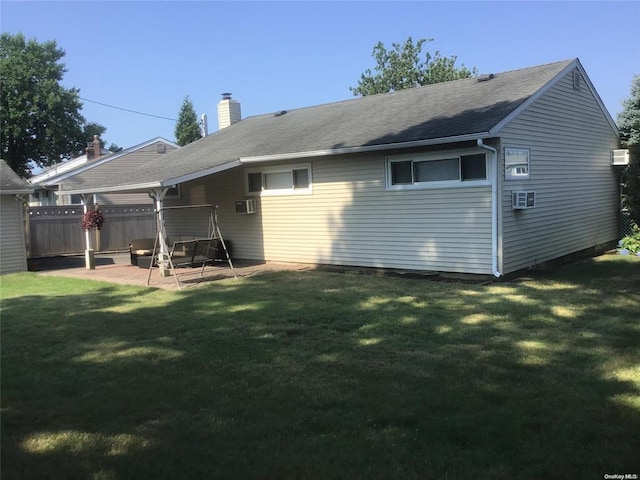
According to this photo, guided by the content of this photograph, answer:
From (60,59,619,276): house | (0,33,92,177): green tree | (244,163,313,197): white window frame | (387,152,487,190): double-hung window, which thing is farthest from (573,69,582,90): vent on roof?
(0,33,92,177): green tree

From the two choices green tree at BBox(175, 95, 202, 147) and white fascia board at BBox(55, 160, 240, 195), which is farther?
green tree at BBox(175, 95, 202, 147)

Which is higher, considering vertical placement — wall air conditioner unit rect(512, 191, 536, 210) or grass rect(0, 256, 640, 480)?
wall air conditioner unit rect(512, 191, 536, 210)

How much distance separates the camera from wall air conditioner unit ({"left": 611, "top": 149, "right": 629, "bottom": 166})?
47.6 feet

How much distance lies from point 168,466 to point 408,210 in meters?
8.37

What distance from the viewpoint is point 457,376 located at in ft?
15.9

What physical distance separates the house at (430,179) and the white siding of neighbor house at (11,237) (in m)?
2.08

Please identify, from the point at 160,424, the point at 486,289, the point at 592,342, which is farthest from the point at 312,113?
the point at 160,424

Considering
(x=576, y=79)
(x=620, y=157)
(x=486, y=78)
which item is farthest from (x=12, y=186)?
(x=620, y=157)

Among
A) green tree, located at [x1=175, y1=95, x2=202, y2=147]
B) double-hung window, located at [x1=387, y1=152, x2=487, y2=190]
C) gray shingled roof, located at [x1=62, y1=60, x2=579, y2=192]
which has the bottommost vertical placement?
double-hung window, located at [x1=387, y1=152, x2=487, y2=190]

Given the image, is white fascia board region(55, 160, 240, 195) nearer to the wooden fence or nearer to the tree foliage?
A: the wooden fence

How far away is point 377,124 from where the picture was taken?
12125mm

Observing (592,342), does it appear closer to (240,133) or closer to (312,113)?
(312,113)

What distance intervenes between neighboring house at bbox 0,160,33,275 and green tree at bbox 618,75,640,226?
15.2 metres

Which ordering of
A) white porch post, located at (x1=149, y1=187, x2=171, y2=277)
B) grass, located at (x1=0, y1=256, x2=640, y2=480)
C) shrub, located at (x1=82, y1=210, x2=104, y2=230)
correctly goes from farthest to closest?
shrub, located at (x1=82, y1=210, x2=104, y2=230) < white porch post, located at (x1=149, y1=187, x2=171, y2=277) < grass, located at (x1=0, y1=256, x2=640, y2=480)
